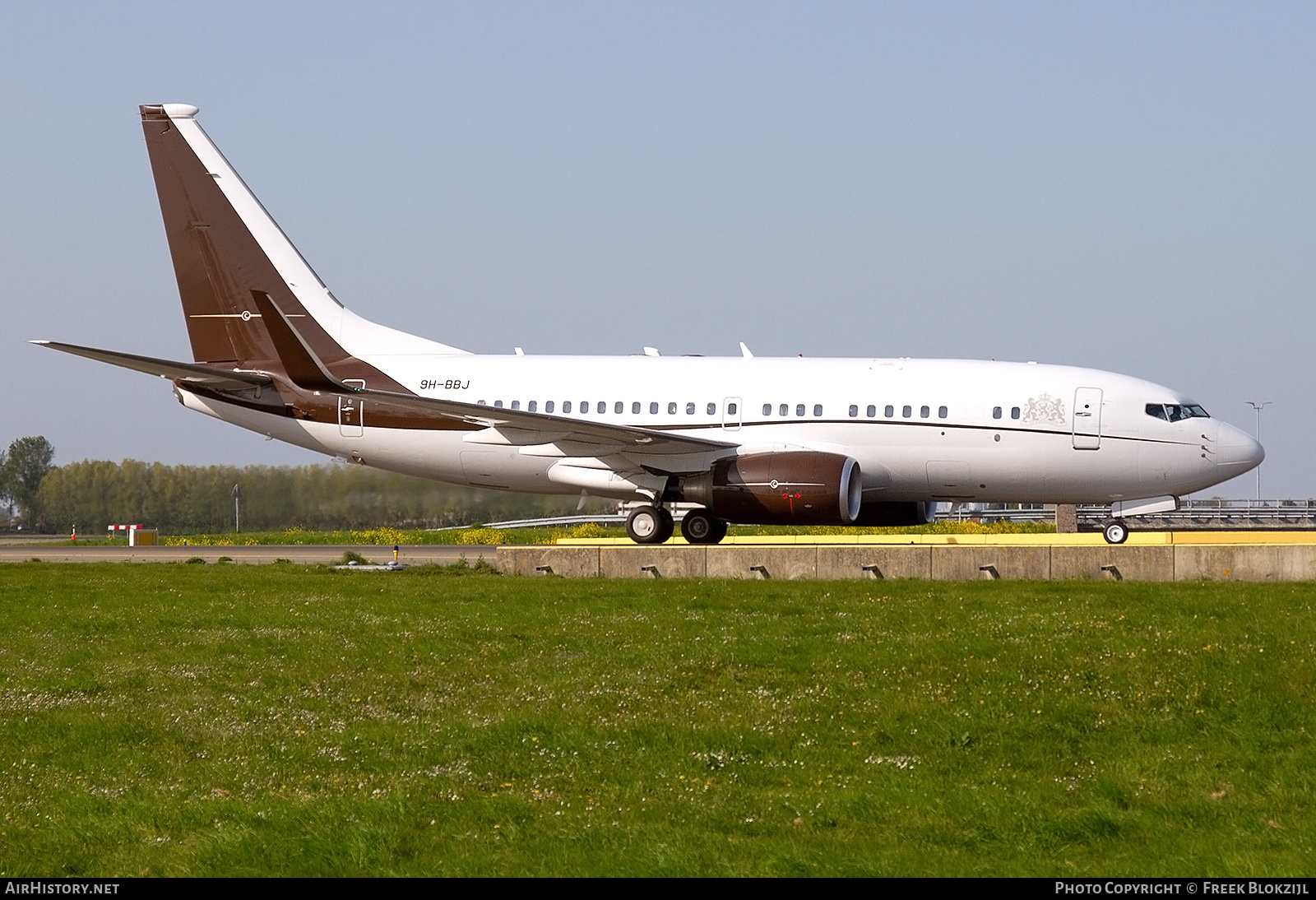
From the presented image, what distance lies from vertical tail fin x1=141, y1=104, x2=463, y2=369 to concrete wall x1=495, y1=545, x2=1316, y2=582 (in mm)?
8569

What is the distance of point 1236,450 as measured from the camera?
25250mm

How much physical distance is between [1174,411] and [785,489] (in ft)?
24.2

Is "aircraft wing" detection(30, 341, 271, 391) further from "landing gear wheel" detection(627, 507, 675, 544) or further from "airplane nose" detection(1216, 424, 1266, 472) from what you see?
"airplane nose" detection(1216, 424, 1266, 472)

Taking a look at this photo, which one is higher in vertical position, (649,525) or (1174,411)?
(1174,411)

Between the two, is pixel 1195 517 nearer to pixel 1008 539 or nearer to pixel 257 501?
pixel 1008 539

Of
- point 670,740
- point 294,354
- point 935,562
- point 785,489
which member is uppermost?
point 294,354

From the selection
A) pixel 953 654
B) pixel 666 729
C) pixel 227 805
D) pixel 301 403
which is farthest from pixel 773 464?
pixel 227 805

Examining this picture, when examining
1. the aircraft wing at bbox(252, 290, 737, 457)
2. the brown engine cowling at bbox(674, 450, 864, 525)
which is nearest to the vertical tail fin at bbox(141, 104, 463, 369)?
the aircraft wing at bbox(252, 290, 737, 457)

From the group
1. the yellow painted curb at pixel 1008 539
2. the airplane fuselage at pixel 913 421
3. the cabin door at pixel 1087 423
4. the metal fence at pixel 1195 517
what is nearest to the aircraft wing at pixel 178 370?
the airplane fuselage at pixel 913 421

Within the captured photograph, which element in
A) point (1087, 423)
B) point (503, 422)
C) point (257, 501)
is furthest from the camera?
point (257, 501)

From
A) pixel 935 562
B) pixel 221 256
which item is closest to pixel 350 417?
pixel 221 256

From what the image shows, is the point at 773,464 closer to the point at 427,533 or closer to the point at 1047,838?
the point at 1047,838

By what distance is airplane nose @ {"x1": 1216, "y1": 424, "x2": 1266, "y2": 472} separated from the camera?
82.4ft

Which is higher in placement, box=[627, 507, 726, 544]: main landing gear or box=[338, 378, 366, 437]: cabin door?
box=[338, 378, 366, 437]: cabin door
